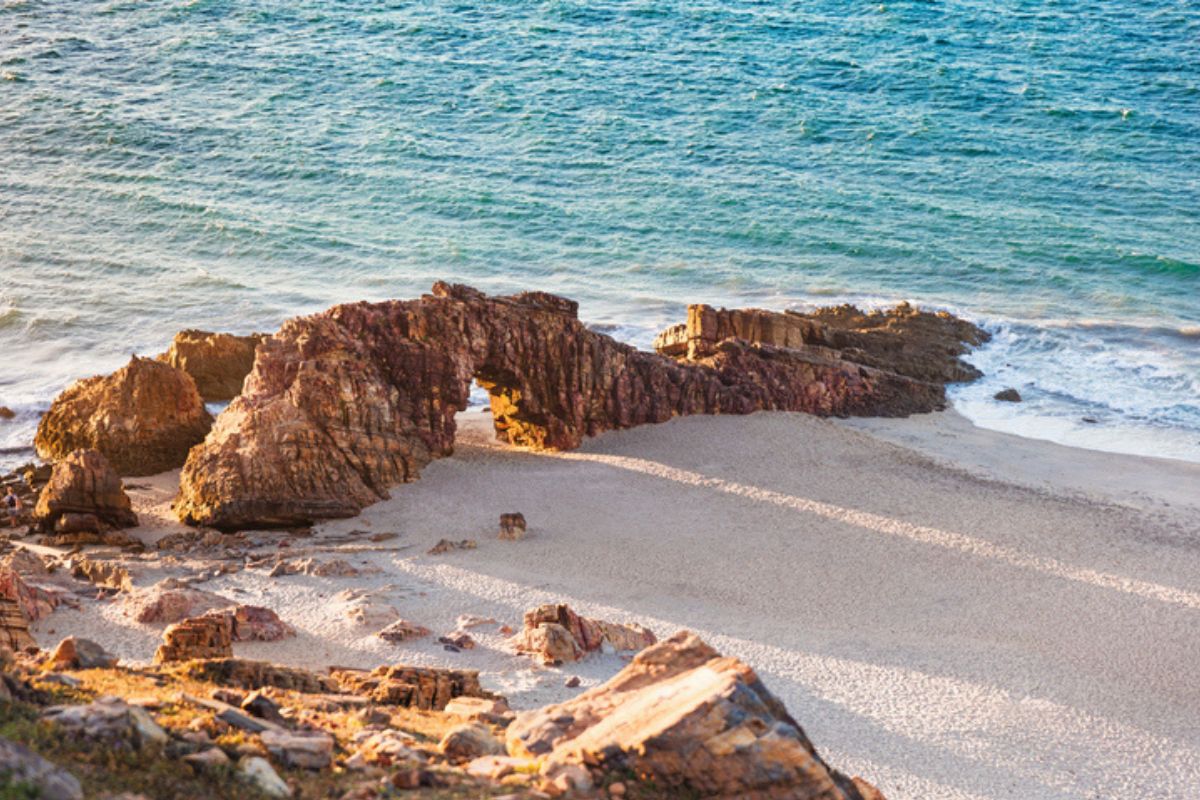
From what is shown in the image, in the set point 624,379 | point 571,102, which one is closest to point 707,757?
point 624,379

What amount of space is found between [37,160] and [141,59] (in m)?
9.06

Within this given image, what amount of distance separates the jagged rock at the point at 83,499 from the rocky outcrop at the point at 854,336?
9.52 metres

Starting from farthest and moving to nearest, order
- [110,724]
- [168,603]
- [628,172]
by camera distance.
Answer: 1. [628,172]
2. [168,603]
3. [110,724]

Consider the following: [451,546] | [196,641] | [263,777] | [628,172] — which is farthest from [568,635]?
[628,172]

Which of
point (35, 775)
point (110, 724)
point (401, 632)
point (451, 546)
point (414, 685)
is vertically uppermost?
point (35, 775)

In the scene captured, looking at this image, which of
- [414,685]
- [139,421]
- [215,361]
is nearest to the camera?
[414,685]

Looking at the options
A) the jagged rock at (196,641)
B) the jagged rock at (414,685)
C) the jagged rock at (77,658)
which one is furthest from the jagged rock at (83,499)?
the jagged rock at (77,658)

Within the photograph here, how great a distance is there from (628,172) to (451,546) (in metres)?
24.4

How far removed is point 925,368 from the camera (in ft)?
82.5

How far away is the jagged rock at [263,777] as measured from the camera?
306 inches

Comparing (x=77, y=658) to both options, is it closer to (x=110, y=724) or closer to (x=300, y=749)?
(x=110, y=724)

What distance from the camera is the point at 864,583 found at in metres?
16.0

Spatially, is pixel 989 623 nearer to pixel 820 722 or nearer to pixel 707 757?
pixel 820 722

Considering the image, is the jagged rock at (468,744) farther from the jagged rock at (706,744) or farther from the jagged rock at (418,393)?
the jagged rock at (418,393)
